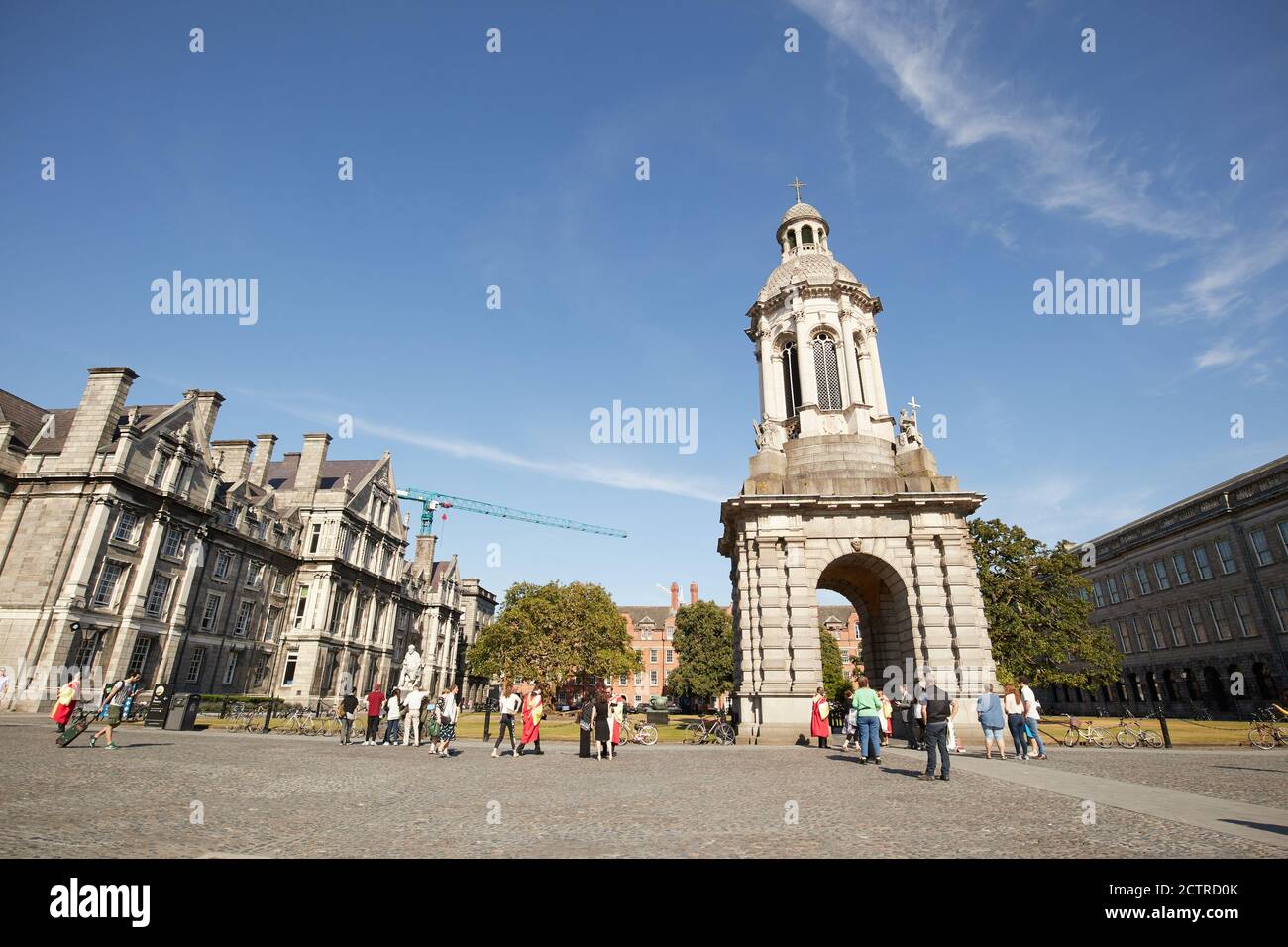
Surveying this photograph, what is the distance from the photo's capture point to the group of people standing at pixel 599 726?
1733 cm

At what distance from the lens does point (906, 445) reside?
26.2 meters

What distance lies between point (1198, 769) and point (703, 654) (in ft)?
179

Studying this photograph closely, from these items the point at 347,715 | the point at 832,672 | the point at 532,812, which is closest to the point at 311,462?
the point at 347,715

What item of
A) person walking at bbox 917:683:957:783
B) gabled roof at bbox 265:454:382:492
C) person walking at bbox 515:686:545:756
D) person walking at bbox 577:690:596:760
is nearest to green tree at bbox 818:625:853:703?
person walking at bbox 577:690:596:760

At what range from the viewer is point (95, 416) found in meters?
33.8

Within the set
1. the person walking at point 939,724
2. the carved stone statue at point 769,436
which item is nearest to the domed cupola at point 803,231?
the carved stone statue at point 769,436

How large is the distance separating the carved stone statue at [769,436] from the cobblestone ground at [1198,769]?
→ 49.5 feet

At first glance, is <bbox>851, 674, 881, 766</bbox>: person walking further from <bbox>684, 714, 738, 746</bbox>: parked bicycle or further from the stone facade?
the stone facade

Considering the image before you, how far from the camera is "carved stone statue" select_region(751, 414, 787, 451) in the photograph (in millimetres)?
27219

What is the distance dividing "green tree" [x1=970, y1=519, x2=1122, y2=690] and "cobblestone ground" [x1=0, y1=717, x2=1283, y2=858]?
24241mm

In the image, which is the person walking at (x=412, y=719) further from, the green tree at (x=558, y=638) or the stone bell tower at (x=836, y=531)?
the green tree at (x=558, y=638)
